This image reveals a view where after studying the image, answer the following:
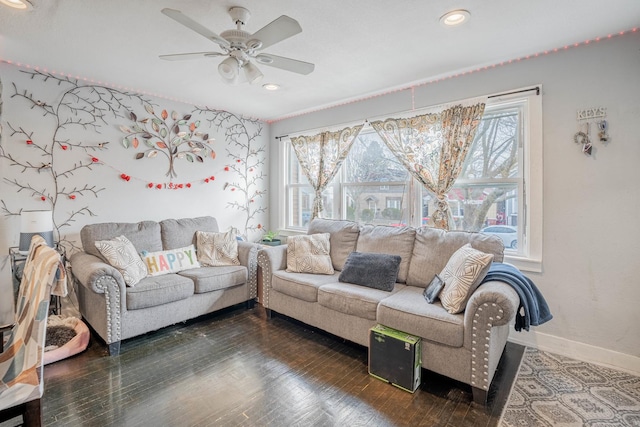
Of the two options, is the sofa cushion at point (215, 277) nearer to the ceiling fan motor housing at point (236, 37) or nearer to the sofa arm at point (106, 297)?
the sofa arm at point (106, 297)

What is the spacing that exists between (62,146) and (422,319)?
372 cm

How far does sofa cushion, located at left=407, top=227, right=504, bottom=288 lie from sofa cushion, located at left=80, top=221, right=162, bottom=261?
2.72 metres

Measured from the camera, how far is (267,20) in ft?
7.07

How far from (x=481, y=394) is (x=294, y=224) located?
3389 mm

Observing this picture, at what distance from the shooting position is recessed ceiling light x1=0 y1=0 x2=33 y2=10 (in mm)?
1907

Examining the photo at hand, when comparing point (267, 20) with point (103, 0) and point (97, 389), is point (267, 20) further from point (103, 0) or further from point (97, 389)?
point (97, 389)

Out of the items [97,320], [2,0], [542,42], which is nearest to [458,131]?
[542,42]

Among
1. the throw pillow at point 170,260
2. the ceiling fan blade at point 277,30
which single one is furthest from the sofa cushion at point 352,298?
the ceiling fan blade at point 277,30

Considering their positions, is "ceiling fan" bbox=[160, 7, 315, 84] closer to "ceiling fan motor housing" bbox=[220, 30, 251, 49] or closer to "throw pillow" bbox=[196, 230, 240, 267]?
"ceiling fan motor housing" bbox=[220, 30, 251, 49]

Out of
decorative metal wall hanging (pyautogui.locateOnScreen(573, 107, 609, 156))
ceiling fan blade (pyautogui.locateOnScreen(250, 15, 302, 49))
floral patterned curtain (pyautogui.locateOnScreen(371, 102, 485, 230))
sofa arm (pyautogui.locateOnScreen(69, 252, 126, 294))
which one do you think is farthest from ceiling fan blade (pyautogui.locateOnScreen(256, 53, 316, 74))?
decorative metal wall hanging (pyautogui.locateOnScreen(573, 107, 609, 156))

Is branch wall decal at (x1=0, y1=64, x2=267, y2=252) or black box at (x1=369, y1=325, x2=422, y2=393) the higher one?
branch wall decal at (x1=0, y1=64, x2=267, y2=252)

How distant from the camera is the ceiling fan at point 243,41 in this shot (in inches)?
68.7

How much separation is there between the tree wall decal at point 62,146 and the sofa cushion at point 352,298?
2694 millimetres

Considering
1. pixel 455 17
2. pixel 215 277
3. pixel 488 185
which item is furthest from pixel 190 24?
pixel 488 185
